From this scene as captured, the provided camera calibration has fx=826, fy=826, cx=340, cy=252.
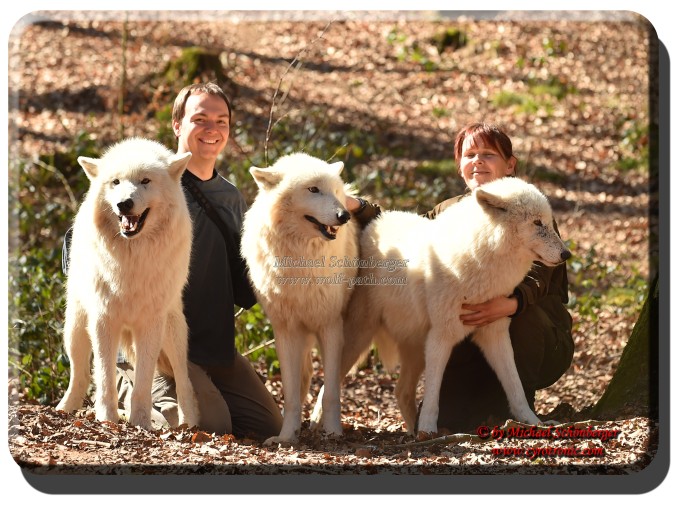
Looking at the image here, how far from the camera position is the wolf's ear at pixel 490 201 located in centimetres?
488

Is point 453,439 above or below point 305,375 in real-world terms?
below

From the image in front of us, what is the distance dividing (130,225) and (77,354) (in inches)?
45.4

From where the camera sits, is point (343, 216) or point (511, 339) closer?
point (343, 216)

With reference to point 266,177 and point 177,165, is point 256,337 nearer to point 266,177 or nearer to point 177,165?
point 266,177

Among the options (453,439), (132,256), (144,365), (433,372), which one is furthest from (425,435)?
(132,256)

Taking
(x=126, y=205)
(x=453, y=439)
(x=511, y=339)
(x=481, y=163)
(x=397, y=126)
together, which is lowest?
(x=453, y=439)

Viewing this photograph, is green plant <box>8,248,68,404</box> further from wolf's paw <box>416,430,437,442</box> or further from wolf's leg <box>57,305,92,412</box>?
wolf's paw <box>416,430,437,442</box>

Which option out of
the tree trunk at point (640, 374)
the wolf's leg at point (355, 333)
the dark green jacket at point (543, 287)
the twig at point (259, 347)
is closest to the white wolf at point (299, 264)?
the wolf's leg at point (355, 333)

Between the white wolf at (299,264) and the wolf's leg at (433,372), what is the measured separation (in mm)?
571

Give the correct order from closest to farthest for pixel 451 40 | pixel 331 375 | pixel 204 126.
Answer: pixel 331 375, pixel 204 126, pixel 451 40

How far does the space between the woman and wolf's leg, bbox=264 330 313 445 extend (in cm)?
104

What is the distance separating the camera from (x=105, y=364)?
4809mm

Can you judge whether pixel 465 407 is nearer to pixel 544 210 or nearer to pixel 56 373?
pixel 544 210

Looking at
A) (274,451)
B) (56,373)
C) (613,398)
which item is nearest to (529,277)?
(613,398)
